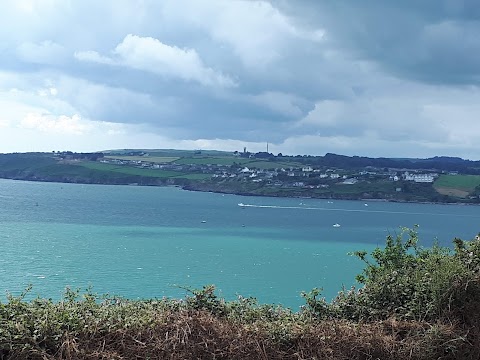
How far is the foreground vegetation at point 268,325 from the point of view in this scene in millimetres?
4926

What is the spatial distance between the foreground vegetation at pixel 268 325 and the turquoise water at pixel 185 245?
3.85 feet

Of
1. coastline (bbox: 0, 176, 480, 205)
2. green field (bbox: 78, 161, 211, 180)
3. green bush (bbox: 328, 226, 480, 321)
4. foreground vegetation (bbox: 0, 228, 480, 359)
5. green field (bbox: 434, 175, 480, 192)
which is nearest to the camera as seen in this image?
foreground vegetation (bbox: 0, 228, 480, 359)

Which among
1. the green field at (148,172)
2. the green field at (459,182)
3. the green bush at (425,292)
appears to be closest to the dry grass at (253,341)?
the green bush at (425,292)

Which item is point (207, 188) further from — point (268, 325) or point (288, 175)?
point (268, 325)

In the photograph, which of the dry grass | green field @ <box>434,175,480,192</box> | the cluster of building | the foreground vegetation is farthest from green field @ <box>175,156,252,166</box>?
the dry grass

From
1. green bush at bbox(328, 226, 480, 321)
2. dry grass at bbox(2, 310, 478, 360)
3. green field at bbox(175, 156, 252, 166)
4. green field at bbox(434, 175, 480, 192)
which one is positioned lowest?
green field at bbox(434, 175, 480, 192)

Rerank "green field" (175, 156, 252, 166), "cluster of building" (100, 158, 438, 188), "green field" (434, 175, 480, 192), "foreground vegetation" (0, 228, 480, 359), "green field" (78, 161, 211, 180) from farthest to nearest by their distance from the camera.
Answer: "green field" (175, 156, 252, 166) < "green field" (78, 161, 211, 180) < "cluster of building" (100, 158, 438, 188) < "green field" (434, 175, 480, 192) < "foreground vegetation" (0, 228, 480, 359)

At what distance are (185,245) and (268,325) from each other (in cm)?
4582

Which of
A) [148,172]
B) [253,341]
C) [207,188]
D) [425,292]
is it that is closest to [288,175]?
[207,188]

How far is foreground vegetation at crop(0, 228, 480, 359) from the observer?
4926 millimetres

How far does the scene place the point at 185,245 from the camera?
166 ft

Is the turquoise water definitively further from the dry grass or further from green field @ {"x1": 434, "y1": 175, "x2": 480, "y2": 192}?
green field @ {"x1": 434, "y1": 175, "x2": 480, "y2": 192}

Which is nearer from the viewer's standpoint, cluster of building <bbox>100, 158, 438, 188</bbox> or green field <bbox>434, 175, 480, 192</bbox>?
green field <bbox>434, 175, 480, 192</bbox>

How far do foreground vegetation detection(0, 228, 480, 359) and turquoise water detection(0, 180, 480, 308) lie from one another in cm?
117
